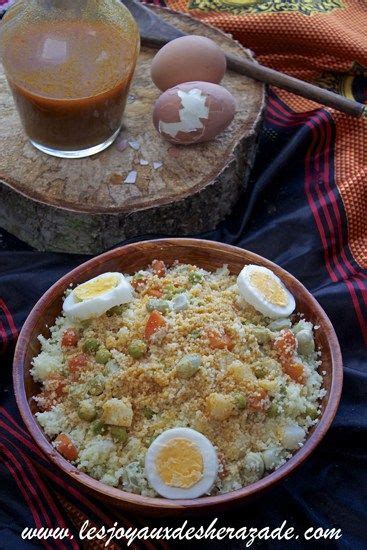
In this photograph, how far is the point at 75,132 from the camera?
7.03 ft

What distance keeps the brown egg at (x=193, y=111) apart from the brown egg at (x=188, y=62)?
0.11m

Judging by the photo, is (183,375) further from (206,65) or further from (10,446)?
(206,65)

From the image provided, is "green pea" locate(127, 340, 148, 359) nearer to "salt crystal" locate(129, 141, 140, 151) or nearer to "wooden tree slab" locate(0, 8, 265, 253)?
"wooden tree slab" locate(0, 8, 265, 253)

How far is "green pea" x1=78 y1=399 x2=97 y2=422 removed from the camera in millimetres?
1569

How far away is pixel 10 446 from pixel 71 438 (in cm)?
25

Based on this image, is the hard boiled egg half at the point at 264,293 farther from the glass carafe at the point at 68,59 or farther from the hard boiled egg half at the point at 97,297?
the glass carafe at the point at 68,59

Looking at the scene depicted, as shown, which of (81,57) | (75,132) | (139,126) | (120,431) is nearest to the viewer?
(120,431)

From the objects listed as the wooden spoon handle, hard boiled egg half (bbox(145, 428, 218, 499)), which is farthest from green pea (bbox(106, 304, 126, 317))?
the wooden spoon handle

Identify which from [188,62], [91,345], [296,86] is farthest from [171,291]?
[296,86]

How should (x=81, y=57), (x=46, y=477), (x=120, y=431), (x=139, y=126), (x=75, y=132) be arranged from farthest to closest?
(x=139, y=126) → (x=75, y=132) → (x=81, y=57) → (x=46, y=477) → (x=120, y=431)

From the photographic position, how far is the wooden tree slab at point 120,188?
211 cm

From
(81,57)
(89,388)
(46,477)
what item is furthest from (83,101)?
(46,477)

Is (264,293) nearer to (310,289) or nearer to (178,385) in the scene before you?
(178,385)

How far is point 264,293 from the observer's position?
1.73 m
